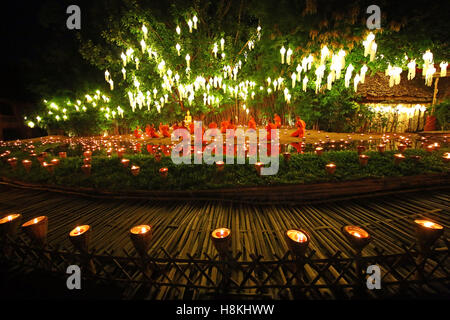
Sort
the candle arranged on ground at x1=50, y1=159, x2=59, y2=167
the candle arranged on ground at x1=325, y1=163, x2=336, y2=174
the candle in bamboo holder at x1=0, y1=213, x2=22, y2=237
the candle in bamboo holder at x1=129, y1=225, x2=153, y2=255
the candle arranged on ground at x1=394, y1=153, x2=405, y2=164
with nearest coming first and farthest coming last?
1. the candle in bamboo holder at x1=129, y1=225, x2=153, y2=255
2. the candle in bamboo holder at x1=0, y1=213, x2=22, y2=237
3. the candle arranged on ground at x1=325, y1=163, x2=336, y2=174
4. the candle arranged on ground at x1=394, y1=153, x2=405, y2=164
5. the candle arranged on ground at x1=50, y1=159, x2=59, y2=167

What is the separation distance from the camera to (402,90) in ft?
35.8

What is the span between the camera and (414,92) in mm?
10750

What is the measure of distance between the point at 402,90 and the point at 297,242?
13907 mm

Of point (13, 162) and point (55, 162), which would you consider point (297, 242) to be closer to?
point (55, 162)

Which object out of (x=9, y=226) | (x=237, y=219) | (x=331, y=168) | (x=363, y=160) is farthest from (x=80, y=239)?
(x=363, y=160)

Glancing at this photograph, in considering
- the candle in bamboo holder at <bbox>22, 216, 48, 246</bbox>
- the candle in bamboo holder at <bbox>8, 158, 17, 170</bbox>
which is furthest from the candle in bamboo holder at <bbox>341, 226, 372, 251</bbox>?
the candle in bamboo holder at <bbox>8, 158, 17, 170</bbox>

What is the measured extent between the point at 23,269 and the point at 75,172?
9.53 feet

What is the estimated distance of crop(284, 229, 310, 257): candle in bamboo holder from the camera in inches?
65.1

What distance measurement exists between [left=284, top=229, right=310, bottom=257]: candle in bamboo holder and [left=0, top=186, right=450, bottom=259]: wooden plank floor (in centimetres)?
53

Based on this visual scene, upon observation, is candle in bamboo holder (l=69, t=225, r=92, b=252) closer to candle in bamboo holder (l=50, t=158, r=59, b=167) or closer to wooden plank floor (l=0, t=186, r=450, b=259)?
wooden plank floor (l=0, t=186, r=450, b=259)

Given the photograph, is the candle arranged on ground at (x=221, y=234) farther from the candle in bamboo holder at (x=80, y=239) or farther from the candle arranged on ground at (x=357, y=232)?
the candle in bamboo holder at (x=80, y=239)

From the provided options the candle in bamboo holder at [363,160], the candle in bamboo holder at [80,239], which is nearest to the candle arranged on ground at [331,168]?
the candle in bamboo holder at [363,160]
